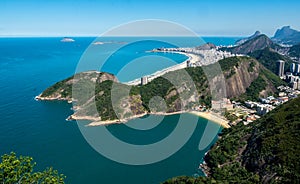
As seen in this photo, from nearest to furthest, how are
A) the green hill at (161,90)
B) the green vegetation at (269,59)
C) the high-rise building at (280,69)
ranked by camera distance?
the green hill at (161,90) < the high-rise building at (280,69) < the green vegetation at (269,59)

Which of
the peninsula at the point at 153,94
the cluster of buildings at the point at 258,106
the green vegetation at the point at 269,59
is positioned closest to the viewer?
the peninsula at the point at 153,94

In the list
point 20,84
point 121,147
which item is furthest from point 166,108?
point 20,84

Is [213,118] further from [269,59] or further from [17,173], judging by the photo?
[269,59]

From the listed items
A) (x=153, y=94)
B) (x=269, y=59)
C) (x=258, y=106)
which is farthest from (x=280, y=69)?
(x=153, y=94)

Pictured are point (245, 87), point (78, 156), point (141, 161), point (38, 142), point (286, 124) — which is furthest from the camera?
point (245, 87)

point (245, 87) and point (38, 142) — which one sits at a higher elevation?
point (245, 87)

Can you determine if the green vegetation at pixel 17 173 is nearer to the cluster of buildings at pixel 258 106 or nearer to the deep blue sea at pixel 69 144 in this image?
the deep blue sea at pixel 69 144

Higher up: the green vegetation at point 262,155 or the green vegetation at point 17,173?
the green vegetation at point 17,173

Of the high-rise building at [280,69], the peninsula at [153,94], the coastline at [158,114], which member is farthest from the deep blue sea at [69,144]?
the high-rise building at [280,69]

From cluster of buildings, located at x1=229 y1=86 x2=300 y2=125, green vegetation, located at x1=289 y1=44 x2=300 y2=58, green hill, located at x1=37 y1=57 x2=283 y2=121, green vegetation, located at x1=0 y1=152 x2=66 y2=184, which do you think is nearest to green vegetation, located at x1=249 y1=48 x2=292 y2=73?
green hill, located at x1=37 y1=57 x2=283 y2=121

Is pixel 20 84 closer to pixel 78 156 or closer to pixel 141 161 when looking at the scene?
pixel 78 156
